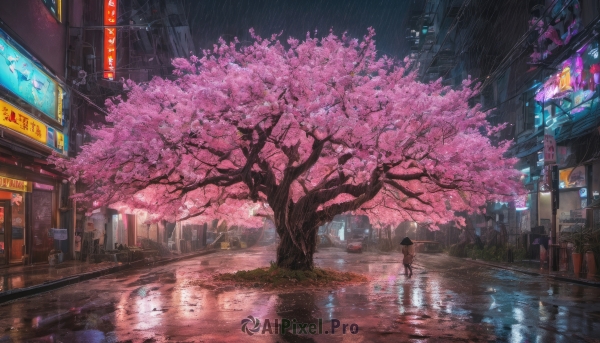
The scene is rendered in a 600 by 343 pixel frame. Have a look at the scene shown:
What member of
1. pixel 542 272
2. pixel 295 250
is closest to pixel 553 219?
pixel 542 272

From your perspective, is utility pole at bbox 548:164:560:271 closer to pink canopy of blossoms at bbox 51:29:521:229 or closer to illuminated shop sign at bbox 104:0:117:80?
pink canopy of blossoms at bbox 51:29:521:229

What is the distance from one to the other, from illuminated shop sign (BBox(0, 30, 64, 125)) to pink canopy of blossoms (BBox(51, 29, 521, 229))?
449 centimetres

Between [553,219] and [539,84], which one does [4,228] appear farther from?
[539,84]

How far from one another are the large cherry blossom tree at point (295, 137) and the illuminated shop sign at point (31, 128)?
341cm

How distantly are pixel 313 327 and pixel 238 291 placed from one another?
6.45m

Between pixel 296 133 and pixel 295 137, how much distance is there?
0.20 meters

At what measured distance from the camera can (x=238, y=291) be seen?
52.1 feet

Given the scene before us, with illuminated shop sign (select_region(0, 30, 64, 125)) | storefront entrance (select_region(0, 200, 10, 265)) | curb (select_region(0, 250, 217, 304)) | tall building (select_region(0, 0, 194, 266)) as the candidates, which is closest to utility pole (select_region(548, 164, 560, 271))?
curb (select_region(0, 250, 217, 304))

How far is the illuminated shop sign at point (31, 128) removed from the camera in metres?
20.3

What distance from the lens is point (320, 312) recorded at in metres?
11.7

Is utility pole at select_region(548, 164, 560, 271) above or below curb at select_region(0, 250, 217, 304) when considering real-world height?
above

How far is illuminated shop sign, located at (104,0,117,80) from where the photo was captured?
88.6ft

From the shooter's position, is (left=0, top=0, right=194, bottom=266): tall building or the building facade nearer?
the building facade

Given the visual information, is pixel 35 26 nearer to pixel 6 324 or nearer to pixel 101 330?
pixel 6 324
